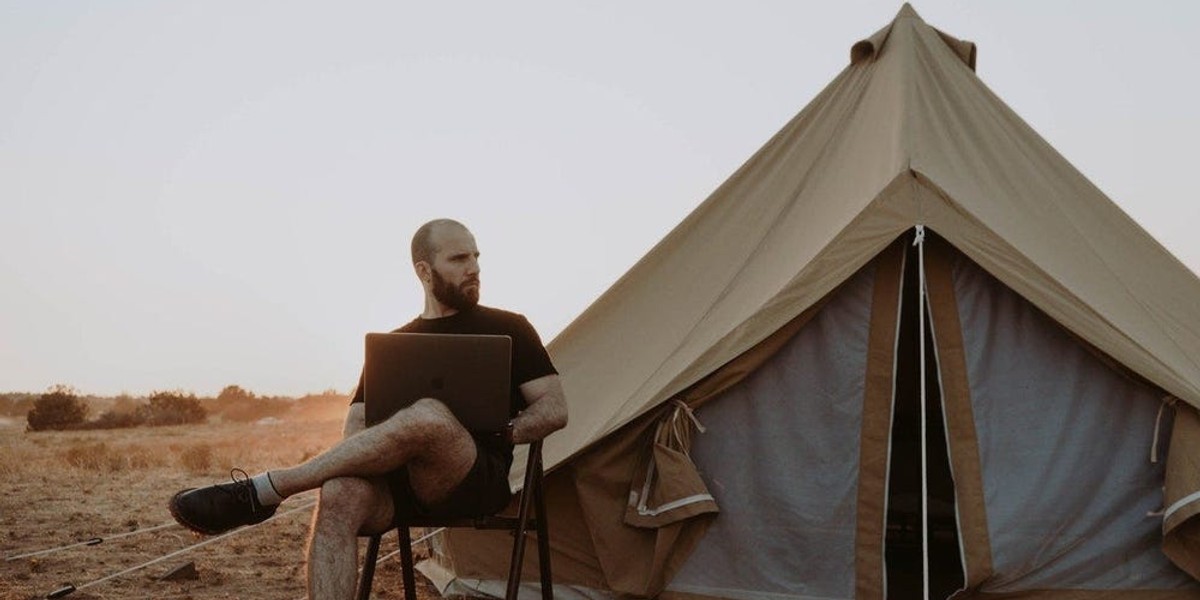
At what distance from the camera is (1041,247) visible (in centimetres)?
425

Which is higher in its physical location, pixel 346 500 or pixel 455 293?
pixel 455 293

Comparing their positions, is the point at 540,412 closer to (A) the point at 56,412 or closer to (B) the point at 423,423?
(B) the point at 423,423

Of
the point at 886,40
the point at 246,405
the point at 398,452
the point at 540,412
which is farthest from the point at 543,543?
Result: the point at 246,405

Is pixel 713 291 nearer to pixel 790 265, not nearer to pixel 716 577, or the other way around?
pixel 790 265

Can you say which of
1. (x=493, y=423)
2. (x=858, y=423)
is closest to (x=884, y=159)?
(x=858, y=423)

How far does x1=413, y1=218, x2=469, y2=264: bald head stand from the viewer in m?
3.59

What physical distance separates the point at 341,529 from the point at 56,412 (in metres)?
19.3

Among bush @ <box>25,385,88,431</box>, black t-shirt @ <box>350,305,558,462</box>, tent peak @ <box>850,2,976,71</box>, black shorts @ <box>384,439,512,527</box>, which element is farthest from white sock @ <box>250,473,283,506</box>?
bush @ <box>25,385,88,431</box>

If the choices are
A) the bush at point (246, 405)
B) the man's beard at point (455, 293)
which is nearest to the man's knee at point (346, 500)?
the man's beard at point (455, 293)

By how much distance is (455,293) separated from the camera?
3586 millimetres

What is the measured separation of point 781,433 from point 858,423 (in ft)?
0.89

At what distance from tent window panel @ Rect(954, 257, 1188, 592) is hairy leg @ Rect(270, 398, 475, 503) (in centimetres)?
194

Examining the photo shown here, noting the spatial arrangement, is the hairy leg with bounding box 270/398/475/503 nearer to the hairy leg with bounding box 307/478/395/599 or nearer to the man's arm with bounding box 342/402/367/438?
the hairy leg with bounding box 307/478/395/599

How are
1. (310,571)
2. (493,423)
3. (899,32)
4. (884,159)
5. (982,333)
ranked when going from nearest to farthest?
(310,571) < (493,423) < (982,333) < (884,159) < (899,32)
